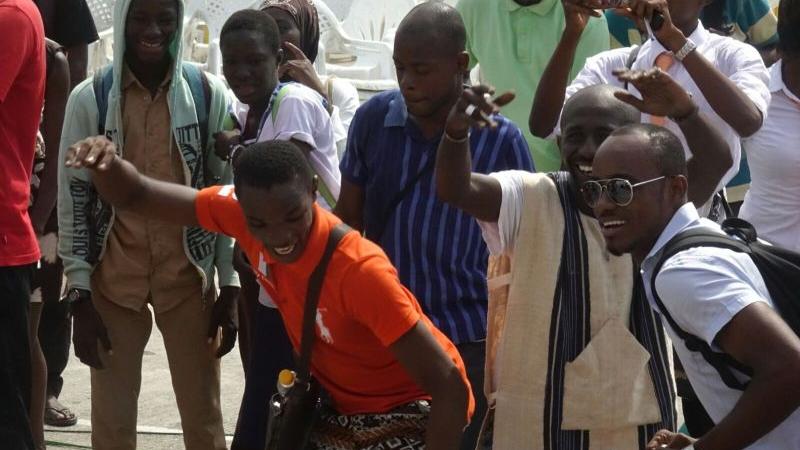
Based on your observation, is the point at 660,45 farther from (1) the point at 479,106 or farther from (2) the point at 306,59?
(2) the point at 306,59

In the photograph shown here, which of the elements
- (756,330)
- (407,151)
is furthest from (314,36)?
(756,330)

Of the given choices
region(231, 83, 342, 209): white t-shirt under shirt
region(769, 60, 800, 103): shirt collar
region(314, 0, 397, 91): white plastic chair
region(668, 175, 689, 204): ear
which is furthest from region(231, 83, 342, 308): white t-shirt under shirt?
region(314, 0, 397, 91): white plastic chair

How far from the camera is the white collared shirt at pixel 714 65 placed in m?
4.88

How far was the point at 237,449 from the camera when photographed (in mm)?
5086

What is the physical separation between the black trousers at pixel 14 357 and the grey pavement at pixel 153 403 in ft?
3.58

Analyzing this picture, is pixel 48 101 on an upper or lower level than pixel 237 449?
upper

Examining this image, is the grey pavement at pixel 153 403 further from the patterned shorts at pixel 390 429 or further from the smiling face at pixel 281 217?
the smiling face at pixel 281 217

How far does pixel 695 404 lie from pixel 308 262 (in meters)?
1.53

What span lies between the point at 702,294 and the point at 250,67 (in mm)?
2494

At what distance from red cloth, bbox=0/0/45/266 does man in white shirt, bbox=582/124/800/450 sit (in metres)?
2.19

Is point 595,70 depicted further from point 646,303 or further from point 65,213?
point 65,213

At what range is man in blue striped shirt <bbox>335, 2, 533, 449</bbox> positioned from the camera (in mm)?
4645

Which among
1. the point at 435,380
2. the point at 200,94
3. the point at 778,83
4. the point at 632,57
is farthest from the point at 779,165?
the point at 200,94

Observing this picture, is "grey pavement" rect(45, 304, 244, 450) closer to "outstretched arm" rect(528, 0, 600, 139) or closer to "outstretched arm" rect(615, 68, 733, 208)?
"outstretched arm" rect(528, 0, 600, 139)
